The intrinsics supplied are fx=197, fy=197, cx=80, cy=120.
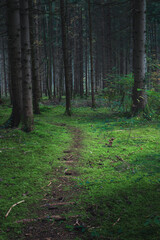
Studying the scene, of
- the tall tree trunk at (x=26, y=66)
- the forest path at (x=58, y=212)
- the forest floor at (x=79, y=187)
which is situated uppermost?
the tall tree trunk at (x=26, y=66)

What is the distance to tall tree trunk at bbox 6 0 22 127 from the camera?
6.35m

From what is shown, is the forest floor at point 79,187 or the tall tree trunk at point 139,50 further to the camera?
the tall tree trunk at point 139,50

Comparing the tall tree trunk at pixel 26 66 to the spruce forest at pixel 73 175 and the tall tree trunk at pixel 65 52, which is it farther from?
the tall tree trunk at pixel 65 52

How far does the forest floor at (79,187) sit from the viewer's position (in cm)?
236

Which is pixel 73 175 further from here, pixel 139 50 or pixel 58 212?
pixel 139 50

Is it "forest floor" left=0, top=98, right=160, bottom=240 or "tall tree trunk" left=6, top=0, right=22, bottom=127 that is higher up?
"tall tree trunk" left=6, top=0, right=22, bottom=127

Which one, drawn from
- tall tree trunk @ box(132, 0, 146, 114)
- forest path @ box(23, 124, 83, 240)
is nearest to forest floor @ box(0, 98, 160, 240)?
forest path @ box(23, 124, 83, 240)

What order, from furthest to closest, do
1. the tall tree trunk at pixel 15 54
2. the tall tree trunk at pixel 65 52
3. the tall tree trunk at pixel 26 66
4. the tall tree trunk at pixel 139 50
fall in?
the tall tree trunk at pixel 65 52 → the tall tree trunk at pixel 139 50 → the tall tree trunk at pixel 15 54 → the tall tree trunk at pixel 26 66

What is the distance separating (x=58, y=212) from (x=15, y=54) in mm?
5439

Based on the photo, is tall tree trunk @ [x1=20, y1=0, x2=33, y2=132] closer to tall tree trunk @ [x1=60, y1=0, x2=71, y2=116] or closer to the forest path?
the forest path

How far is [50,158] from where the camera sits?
4.76 metres

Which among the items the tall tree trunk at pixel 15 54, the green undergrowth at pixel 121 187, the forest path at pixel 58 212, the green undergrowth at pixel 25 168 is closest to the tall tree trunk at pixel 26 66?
the tall tree trunk at pixel 15 54

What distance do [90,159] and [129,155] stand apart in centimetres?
93

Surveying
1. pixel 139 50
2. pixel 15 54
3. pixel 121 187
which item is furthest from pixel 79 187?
pixel 139 50
